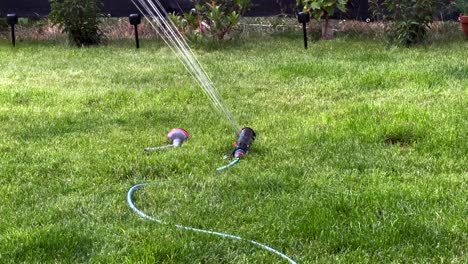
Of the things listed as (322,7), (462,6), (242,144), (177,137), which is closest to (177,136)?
(177,137)

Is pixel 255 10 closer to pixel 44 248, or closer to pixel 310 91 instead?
pixel 310 91

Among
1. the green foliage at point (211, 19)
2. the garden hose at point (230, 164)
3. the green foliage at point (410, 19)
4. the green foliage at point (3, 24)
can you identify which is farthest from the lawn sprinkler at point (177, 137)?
the green foliage at point (3, 24)

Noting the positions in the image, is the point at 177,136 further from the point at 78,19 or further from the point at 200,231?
the point at 78,19

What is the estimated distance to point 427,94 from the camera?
4.54 m

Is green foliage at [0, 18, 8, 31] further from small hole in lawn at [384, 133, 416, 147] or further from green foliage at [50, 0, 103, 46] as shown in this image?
small hole in lawn at [384, 133, 416, 147]

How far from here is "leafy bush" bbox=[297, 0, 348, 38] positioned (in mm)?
7277

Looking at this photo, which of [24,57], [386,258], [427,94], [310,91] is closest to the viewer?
[386,258]

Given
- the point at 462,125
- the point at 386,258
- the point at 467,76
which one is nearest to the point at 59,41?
the point at 467,76

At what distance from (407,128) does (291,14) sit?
4.97 metres

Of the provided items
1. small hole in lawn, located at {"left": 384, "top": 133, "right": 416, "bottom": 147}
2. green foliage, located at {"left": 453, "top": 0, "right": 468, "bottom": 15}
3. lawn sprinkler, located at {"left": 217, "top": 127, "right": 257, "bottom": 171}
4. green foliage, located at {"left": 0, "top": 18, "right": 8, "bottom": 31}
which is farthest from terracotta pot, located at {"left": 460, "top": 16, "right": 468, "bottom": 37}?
green foliage, located at {"left": 0, "top": 18, "right": 8, "bottom": 31}

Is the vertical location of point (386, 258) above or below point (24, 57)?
above

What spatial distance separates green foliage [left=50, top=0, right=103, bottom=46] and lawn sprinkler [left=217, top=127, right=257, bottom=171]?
473cm

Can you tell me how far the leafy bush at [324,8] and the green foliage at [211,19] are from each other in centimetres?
77

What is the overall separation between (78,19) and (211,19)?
166cm
